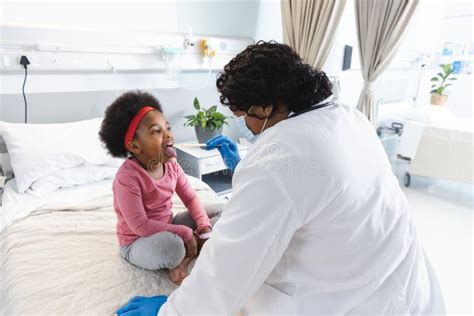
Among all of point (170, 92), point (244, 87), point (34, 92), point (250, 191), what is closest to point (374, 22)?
point (170, 92)

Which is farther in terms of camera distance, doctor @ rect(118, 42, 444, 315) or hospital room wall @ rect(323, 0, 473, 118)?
hospital room wall @ rect(323, 0, 473, 118)

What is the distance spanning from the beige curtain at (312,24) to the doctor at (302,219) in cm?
187

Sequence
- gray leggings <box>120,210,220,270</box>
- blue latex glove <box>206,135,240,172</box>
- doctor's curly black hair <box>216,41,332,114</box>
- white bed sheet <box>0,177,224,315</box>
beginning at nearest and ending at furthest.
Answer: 1. doctor's curly black hair <box>216,41,332,114</box>
2. white bed sheet <box>0,177,224,315</box>
3. gray leggings <box>120,210,220,270</box>
4. blue latex glove <box>206,135,240,172</box>

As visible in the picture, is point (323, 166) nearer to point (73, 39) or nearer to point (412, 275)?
point (412, 275)

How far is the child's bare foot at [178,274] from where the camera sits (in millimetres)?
1114

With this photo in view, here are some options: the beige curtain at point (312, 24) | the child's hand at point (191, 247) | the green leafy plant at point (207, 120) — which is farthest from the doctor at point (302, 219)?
the beige curtain at point (312, 24)

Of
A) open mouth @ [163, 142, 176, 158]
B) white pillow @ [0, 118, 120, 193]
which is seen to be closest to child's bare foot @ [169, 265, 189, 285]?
open mouth @ [163, 142, 176, 158]

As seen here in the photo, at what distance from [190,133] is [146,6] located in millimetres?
996

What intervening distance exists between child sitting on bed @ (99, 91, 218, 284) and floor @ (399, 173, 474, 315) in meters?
1.44

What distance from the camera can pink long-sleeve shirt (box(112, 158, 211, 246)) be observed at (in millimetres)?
1153

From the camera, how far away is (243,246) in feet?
2.28

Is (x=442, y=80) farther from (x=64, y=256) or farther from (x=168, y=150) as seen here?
(x=64, y=256)

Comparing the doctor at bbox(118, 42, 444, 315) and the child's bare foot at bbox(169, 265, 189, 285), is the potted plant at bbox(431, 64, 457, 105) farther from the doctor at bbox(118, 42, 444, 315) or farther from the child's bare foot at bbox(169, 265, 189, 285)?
the child's bare foot at bbox(169, 265, 189, 285)

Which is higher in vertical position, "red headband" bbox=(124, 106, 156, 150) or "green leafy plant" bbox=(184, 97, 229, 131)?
"red headband" bbox=(124, 106, 156, 150)
